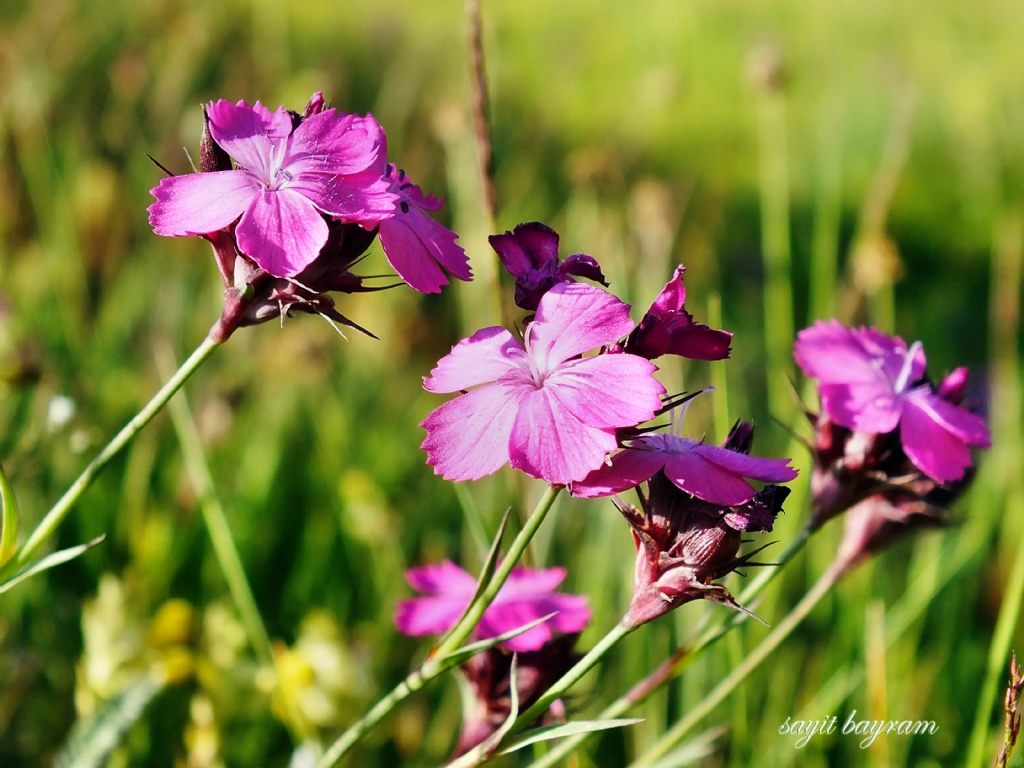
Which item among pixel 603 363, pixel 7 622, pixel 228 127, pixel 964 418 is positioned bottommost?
pixel 7 622

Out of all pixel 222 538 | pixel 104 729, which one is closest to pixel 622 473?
pixel 222 538

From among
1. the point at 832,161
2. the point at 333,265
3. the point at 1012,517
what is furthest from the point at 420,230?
the point at 1012,517

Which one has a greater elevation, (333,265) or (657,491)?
(333,265)

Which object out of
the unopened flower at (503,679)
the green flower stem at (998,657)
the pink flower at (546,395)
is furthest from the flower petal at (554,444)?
the green flower stem at (998,657)

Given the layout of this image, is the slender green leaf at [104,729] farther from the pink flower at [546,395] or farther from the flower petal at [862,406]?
the flower petal at [862,406]

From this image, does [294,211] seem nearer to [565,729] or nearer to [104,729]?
[565,729]

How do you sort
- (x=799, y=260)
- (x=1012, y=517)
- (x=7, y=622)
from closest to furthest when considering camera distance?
(x=7, y=622), (x=1012, y=517), (x=799, y=260)

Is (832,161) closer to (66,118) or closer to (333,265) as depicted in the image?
(333,265)
